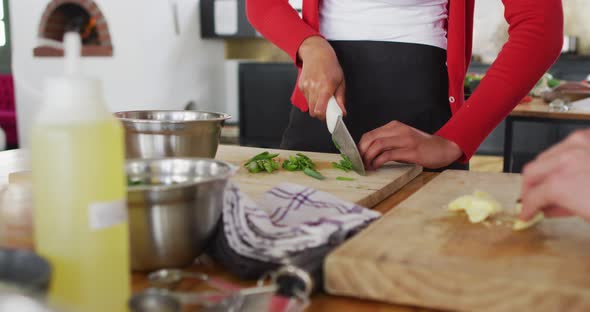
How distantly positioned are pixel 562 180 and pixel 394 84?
2.91 feet

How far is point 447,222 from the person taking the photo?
0.91 m

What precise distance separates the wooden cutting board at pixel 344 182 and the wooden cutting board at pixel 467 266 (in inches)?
9.1

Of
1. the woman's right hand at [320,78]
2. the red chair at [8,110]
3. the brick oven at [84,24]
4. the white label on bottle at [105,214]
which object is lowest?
the red chair at [8,110]

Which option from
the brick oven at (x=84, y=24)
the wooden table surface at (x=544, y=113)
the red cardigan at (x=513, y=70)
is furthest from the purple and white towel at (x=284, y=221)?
the brick oven at (x=84, y=24)

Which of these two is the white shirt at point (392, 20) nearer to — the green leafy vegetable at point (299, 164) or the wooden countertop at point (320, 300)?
the green leafy vegetable at point (299, 164)

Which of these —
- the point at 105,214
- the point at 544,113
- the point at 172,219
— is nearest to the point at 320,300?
the point at 172,219

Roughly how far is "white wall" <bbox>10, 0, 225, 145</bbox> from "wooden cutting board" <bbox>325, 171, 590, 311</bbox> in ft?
16.8

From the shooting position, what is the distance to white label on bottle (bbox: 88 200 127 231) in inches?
20.7

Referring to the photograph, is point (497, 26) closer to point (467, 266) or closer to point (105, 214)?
point (467, 266)

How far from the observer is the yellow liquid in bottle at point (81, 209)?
0.51 metres

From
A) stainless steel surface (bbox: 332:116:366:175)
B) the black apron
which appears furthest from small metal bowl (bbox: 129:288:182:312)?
the black apron

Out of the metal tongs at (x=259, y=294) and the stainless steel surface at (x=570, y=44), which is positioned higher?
the stainless steel surface at (x=570, y=44)

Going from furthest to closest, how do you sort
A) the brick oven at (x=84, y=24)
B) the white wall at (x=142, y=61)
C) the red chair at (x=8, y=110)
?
the brick oven at (x=84, y=24), the red chair at (x=8, y=110), the white wall at (x=142, y=61)

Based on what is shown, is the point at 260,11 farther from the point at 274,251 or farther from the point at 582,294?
the point at 582,294
